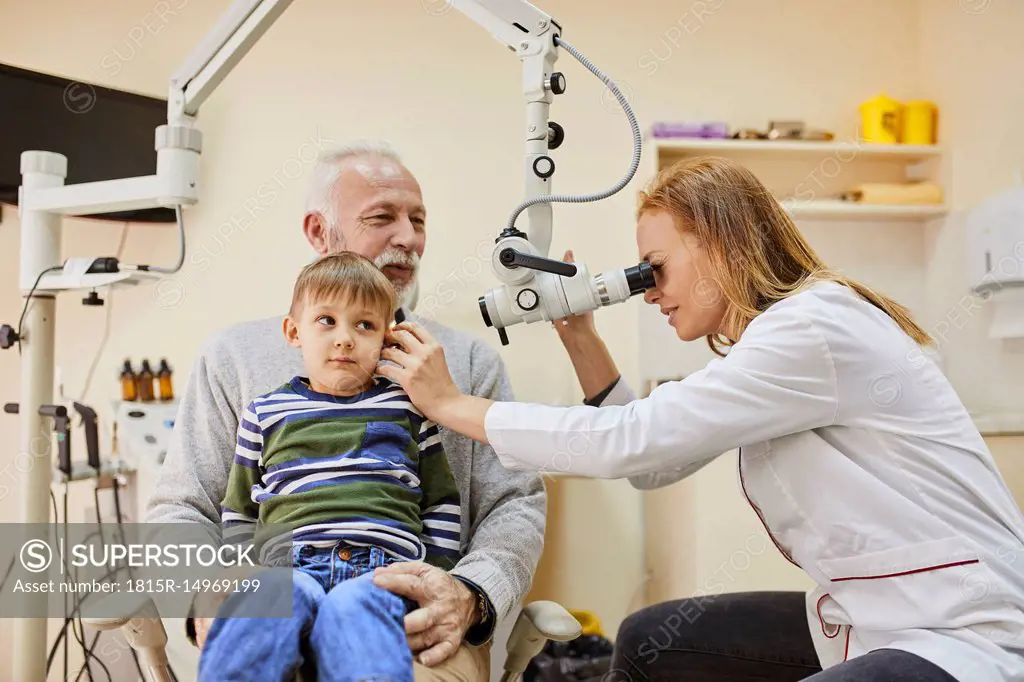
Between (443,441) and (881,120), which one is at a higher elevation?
(881,120)

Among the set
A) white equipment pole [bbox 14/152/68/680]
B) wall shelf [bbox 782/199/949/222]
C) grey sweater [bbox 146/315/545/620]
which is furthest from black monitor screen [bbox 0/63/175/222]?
wall shelf [bbox 782/199/949/222]

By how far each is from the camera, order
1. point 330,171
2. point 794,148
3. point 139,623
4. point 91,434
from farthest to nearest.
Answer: point 794,148 < point 91,434 < point 330,171 < point 139,623

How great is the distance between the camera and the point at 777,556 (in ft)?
7.77

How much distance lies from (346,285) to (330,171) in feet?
1.72

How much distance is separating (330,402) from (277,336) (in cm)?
37

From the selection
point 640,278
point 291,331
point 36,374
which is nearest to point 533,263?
point 640,278

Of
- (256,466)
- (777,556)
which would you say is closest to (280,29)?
(256,466)

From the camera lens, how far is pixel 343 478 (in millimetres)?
1301

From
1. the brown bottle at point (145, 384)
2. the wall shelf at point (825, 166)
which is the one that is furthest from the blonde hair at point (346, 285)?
the wall shelf at point (825, 166)

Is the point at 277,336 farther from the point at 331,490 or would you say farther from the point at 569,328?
the point at 569,328

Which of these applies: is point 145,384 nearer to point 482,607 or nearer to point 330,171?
point 330,171

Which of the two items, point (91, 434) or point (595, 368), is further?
point (91, 434)

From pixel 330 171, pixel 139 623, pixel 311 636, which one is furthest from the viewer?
pixel 330 171

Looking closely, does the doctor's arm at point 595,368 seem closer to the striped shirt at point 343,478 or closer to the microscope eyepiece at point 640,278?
the microscope eyepiece at point 640,278
